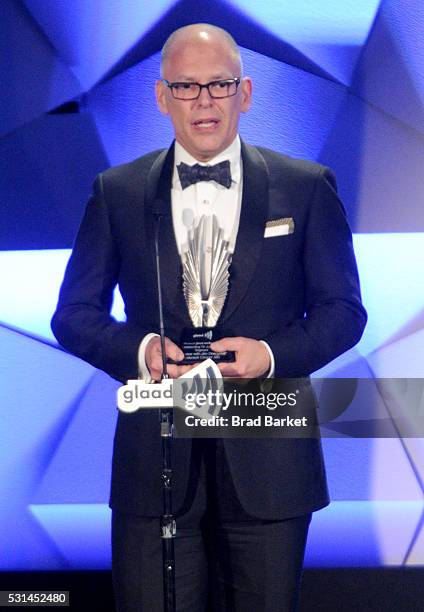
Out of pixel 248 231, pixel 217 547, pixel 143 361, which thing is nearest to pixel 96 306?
pixel 143 361

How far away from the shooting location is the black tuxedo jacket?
7.86 ft

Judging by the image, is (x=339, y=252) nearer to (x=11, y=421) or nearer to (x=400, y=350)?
(x=400, y=350)

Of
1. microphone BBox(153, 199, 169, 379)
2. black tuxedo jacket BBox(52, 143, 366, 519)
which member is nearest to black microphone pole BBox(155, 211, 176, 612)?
microphone BBox(153, 199, 169, 379)

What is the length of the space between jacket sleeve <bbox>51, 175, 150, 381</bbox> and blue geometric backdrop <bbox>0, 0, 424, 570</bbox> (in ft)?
2.81

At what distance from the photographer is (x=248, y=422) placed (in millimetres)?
2512

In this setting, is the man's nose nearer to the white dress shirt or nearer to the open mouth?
the open mouth

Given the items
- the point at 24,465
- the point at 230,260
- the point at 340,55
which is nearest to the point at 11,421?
the point at 24,465

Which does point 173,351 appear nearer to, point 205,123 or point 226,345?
point 226,345

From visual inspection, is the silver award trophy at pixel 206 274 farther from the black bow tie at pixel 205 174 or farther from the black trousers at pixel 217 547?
the black trousers at pixel 217 547

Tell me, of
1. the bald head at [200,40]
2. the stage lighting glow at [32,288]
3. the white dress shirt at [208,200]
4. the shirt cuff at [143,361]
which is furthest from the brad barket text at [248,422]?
the stage lighting glow at [32,288]

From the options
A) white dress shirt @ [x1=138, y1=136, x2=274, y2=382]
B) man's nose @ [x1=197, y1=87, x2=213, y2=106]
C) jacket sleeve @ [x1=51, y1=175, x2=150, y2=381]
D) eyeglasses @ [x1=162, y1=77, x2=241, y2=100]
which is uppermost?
eyeglasses @ [x1=162, y1=77, x2=241, y2=100]

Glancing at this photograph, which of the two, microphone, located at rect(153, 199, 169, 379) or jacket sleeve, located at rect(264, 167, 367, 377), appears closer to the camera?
microphone, located at rect(153, 199, 169, 379)

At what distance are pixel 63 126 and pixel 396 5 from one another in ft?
3.88

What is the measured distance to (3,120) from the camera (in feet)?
11.0
